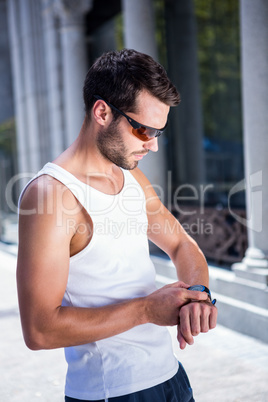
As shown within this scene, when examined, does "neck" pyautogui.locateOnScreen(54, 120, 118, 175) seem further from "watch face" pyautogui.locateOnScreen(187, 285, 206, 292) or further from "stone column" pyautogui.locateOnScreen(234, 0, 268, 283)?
"stone column" pyautogui.locateOnScreen(234, 0, 268, 283)

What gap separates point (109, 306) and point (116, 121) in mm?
653

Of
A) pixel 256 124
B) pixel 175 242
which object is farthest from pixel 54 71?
pixel 175 242

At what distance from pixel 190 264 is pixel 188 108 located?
12.5m

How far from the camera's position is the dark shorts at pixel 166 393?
169cm

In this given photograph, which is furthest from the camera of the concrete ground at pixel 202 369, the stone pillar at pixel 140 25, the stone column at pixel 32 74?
the stone column at pixel 32 74

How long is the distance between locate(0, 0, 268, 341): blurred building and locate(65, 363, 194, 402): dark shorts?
3.97 metres

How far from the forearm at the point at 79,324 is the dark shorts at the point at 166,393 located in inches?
11.1

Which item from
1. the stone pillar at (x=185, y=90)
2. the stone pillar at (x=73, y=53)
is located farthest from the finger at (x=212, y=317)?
the stone pillar at (x=185, y=90)

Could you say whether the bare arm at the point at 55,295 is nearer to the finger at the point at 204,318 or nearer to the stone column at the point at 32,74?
the finger at the point at 204,318

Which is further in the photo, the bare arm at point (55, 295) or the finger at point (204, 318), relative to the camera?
the finger at point (204, 318)

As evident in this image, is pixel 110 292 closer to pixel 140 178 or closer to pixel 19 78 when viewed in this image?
pixel 140 178

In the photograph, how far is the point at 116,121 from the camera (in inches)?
68.3

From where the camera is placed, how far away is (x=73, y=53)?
36.6 ft

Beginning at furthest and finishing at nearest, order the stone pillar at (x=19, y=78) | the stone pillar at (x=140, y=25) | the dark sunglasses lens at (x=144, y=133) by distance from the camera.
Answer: the stone pillar at (x=19, y=78) → the stone pillar at (x=140, y=25) → the dark sunglasses lens at (x=144, y=133)
